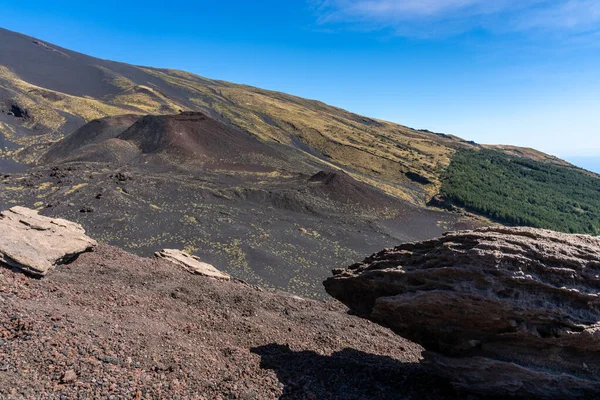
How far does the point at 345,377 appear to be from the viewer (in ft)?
34.4

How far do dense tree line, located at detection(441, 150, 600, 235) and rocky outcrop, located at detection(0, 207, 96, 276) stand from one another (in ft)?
227

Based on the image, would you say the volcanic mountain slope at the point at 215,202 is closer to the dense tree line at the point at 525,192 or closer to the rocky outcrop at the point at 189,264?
the rocky outcrop at the point at 189,264

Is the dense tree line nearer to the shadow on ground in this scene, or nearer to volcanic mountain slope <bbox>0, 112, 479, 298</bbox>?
volcanic mountain slope <bbox>0, 112, 479, 298</bbox>

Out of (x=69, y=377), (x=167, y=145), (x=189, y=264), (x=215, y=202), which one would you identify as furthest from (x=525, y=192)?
(x=69, y=377)

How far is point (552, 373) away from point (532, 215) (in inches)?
3124

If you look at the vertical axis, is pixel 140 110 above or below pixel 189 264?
above

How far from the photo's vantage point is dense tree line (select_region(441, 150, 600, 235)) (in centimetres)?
7138

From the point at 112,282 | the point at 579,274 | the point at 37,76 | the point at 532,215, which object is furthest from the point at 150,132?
the point at 532,215

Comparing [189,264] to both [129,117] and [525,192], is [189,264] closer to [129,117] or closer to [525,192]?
[129,117]

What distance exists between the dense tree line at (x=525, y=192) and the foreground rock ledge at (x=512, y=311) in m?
65.2

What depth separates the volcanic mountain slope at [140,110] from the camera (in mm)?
64375

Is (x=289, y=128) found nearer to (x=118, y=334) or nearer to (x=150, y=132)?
(x=150, y=132)

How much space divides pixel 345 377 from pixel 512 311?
5.01 metres

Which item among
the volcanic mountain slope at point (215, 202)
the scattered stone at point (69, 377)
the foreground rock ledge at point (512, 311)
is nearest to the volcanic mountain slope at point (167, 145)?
the volcanic mountain slope at point (215, 202)
